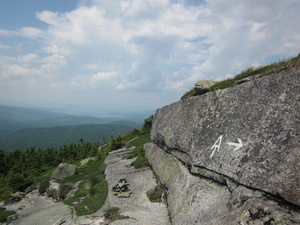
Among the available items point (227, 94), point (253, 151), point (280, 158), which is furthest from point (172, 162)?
point (280, 158)

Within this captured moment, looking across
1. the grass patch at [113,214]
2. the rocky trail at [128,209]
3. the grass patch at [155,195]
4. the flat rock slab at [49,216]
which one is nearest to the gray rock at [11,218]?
the rocky trail at [128,209]

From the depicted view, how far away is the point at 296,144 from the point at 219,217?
4.38 m

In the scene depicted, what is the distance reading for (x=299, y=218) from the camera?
6.24m

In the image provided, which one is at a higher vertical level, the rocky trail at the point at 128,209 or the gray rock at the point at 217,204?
the gray rock at the point at 217,204

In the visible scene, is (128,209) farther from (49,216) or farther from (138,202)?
(49,216)

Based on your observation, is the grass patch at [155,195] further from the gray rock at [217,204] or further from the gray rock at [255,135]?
the gray rock at [255,135]

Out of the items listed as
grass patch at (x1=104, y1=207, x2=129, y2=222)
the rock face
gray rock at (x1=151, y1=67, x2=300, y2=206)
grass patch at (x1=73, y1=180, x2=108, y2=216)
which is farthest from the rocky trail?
gray rock at (x1=151, y1=67, x2=300, y2=206)

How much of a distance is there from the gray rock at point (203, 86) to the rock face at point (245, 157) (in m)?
2.09

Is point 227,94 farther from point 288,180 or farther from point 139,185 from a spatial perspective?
point 139,185

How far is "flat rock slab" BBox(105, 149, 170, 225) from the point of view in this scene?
12.8m

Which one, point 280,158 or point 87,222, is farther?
point 87,222

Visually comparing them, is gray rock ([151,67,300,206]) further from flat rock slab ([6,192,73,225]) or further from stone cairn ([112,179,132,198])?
flat rock slab ([6,192,73,225])

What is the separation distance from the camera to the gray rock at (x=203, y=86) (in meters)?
16.8

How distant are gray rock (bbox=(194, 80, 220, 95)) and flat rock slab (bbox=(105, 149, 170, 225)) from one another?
9372 millimetres
